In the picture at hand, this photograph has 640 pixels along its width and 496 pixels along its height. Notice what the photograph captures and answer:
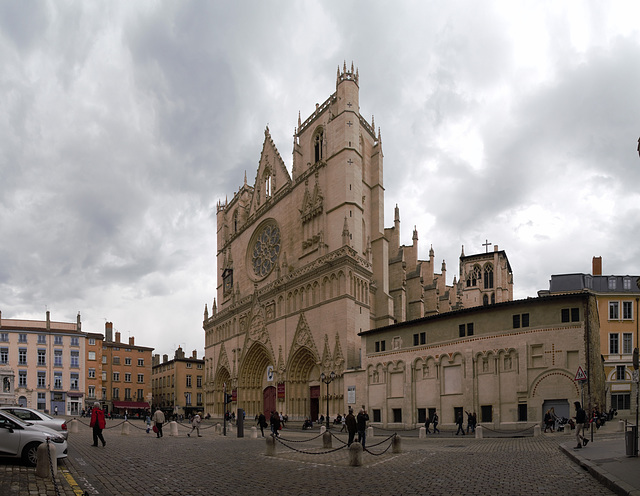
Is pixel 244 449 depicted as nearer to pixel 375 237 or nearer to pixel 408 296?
pixel 375 237

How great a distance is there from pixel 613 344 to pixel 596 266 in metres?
12.0

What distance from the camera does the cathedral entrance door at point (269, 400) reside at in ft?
189

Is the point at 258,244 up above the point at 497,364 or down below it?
above

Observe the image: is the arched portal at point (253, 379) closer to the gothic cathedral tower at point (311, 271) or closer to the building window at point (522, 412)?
the gothic cathedral tower at point (311, 271)

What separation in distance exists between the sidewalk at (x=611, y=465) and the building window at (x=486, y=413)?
15237 mm

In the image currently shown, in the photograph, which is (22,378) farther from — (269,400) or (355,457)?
(355,457)

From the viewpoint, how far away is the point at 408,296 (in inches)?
2368

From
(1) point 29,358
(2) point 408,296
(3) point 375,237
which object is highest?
(3) point 375,237

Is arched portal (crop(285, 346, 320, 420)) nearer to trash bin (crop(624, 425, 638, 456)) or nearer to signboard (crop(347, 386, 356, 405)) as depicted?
signboard (crop(347, 386, 356, 405))

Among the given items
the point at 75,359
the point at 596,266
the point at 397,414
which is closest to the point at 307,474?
the point at 397,414

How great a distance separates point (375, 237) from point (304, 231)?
6.83 metres

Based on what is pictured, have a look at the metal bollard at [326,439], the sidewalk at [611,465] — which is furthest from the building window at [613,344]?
the metal bollard at [326,439]

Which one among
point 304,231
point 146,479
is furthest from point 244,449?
point 304,231

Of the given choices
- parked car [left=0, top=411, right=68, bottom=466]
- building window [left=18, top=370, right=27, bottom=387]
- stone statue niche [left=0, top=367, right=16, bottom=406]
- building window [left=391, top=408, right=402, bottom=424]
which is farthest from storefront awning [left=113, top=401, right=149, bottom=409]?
parked car [left=0, top=411, right=68, bottom=466]
